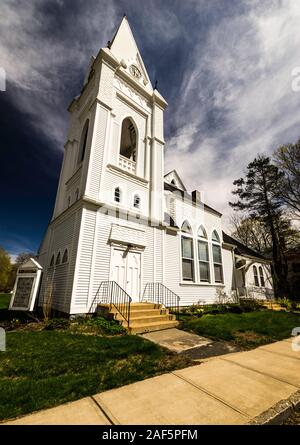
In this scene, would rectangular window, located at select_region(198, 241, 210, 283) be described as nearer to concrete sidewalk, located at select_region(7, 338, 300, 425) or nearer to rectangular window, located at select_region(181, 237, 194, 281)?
rectangular window, located at select_region(181, 237, 194, 281)

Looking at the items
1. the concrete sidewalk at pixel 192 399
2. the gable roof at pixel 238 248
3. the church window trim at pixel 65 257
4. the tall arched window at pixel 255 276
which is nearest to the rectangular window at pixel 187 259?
the gable roof at pixel 238 248

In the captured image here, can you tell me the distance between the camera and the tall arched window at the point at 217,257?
1554 cm

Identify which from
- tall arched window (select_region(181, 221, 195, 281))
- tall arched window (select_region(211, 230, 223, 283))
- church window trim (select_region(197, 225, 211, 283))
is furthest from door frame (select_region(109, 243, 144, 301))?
tall arched window (select_region(211, 230, 223, 283))

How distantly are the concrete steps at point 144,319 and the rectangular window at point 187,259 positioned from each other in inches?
187

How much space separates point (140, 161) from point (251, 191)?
60.4 ft

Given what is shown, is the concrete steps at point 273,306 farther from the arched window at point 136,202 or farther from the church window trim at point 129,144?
the church window trim at point 129,144

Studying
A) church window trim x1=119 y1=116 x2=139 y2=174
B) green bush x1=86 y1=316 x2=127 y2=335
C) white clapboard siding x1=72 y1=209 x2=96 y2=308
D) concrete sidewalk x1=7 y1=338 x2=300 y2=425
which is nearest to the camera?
concrete sidewalk x1=7 y1=338 x2=300 y2=425

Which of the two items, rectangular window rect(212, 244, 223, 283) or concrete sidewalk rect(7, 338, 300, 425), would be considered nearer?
concrete sidewalk rect(7, 338, 300, 425)

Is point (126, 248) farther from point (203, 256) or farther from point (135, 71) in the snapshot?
point (135, 71)

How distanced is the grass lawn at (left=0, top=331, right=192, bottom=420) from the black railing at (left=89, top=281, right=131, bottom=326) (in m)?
2.58

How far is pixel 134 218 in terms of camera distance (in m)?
11.5

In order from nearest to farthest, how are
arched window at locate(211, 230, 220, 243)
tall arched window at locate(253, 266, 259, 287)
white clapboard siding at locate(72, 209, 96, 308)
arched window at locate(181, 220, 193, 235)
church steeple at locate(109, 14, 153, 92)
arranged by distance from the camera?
white clapboard siding at locate(72, 209, 96, 308) < arched window at locate(181, 220, 193, 235) < church steeple at locate(109, 14, 153, 92) < arched window at locate(211, 230, 220, 243) < tall arched window at locate(253, 266, 259, 287)

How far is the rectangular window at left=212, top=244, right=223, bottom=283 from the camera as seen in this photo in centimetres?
1549

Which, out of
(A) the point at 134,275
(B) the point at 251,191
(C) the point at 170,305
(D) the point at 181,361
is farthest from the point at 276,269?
(D) the point at 181,361
